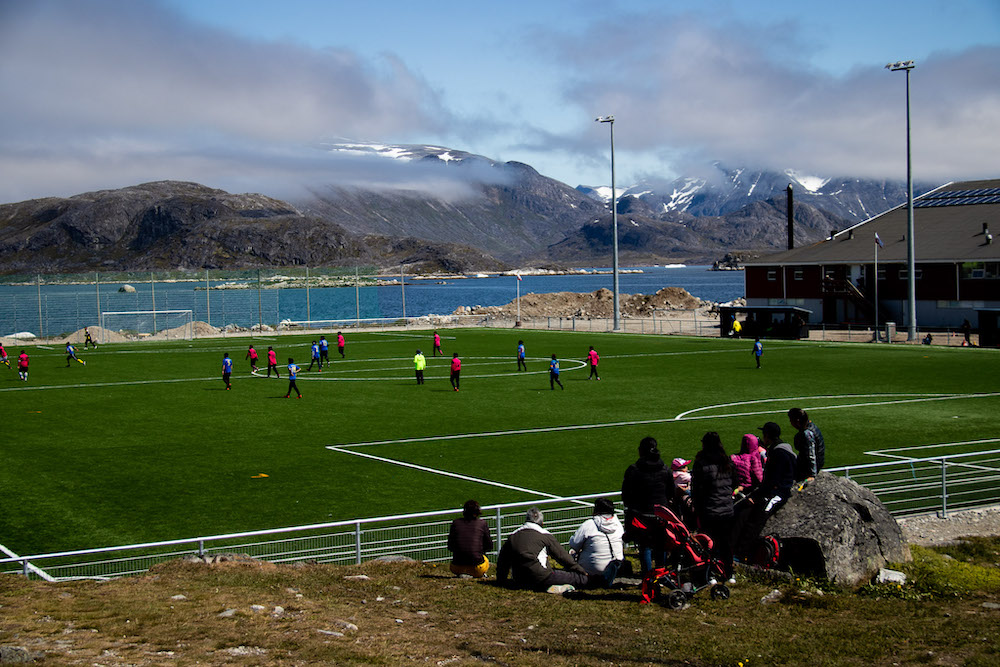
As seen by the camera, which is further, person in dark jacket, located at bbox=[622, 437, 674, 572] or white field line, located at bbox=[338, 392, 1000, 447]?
white field line, located at bbox=[338, 392, 1000, 447]

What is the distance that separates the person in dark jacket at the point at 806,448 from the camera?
13523 mm

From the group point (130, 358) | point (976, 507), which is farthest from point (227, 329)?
point (976, 507)

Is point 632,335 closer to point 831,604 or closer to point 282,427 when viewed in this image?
point 282,427

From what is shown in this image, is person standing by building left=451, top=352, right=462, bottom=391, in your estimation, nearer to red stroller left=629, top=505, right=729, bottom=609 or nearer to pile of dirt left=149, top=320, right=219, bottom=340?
red stroller left=629, top=505, right=729, bottom=609

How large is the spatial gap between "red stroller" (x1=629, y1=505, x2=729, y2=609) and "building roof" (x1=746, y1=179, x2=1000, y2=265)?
60.2 m

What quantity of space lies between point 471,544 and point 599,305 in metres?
104

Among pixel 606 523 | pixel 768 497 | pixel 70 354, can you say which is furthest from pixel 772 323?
pixel 606 523

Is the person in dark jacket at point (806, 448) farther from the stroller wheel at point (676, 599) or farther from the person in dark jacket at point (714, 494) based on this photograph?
the stroller wheel at point (676, 599)

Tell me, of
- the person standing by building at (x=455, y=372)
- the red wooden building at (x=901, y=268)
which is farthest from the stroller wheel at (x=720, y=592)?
the red wooden building at (x=901, y=268)

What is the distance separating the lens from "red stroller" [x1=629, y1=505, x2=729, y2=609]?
11953 mm

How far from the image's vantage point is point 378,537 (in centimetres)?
1728

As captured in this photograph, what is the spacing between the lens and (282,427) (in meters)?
30.3

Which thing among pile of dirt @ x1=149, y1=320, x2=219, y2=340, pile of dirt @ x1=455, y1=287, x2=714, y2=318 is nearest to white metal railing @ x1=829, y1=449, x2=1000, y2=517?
pile of dirt @ x1=149, y1=320, x2=219, y2=340

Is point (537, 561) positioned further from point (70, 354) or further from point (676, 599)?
point (70, 354)
